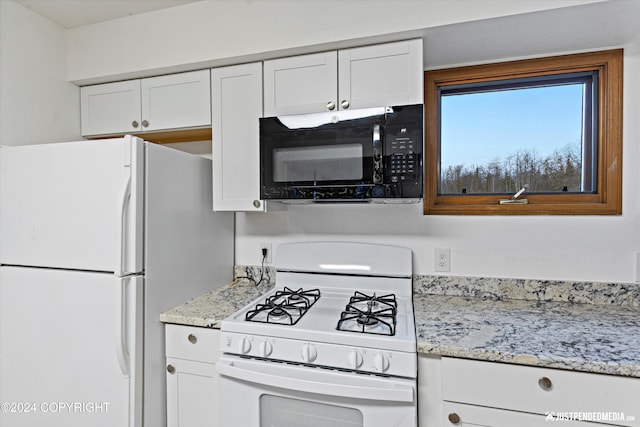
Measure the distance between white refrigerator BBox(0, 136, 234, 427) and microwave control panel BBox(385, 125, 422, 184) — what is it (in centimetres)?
99

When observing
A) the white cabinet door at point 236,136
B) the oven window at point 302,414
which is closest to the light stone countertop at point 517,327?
the oven window at point 302,414

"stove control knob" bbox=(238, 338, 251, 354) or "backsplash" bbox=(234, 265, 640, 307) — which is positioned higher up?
"backsplash" bbox=(234, 265, 640, 307)

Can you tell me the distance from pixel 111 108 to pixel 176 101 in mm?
Answer: 465

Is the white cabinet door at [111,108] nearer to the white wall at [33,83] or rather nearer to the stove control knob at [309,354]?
the white wall at [33,83]

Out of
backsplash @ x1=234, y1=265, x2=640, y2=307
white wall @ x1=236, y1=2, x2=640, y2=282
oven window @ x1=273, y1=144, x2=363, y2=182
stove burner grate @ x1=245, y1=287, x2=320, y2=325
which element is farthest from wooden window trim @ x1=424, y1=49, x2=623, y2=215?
stove burner grate @ x1=245, y1=287, x2=320, y2=325

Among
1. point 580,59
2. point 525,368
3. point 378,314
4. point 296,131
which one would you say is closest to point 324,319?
point 378,314

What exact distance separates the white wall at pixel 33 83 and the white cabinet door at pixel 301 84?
125 cm

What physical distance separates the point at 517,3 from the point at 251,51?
1166 millimetres

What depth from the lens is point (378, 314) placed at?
1364 millimetres

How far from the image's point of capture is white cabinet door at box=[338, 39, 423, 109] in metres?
1.49

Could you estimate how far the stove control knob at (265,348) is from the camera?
128cm

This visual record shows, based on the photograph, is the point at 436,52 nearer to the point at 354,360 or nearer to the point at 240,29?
the point at 240,29

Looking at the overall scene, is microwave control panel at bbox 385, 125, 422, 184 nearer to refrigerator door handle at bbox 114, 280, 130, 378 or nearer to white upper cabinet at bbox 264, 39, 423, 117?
white upper cabinet at bbox 264, 39, 423, 117

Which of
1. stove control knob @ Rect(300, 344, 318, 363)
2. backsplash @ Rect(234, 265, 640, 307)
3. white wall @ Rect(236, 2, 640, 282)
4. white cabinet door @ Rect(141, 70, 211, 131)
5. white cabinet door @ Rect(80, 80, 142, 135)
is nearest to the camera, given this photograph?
stove control knob @ Rect(300, 344, 318, 363)
